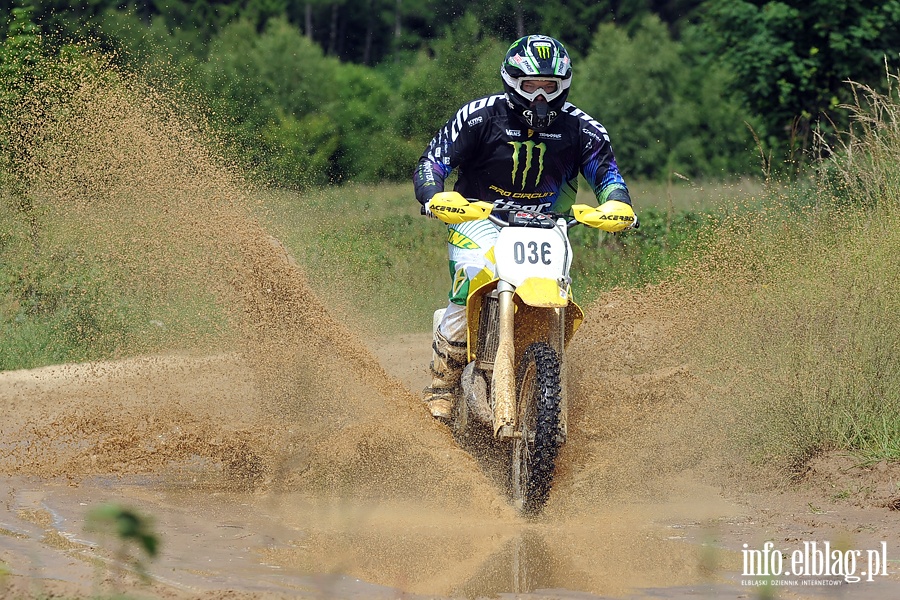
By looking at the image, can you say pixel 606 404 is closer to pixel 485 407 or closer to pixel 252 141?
pixel 485 407

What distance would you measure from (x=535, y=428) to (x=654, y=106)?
4376 cm

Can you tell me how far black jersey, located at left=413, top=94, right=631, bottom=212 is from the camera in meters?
6.89

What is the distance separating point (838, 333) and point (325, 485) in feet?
10.3

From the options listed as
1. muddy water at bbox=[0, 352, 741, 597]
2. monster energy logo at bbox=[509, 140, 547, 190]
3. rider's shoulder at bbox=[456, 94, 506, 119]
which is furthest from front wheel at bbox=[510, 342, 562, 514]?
rider's shoulder at bbox=[456, 94, 506, 119]

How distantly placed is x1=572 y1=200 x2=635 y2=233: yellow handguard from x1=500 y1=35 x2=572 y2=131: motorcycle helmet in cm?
72

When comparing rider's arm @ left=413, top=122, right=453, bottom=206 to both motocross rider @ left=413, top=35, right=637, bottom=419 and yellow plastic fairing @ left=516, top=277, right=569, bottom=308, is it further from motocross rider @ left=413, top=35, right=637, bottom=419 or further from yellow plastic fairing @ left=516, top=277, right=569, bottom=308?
yellow plastic fairing @ left=516, top=277, right=569, bottom=308

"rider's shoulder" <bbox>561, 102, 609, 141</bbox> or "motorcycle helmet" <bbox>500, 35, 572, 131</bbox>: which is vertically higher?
"motorcycle helmet" <bbox>500, 35, 572, 131</bbox>

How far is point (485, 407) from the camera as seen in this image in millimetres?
6492

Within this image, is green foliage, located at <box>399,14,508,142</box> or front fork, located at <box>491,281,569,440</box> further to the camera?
green foliage, located at <box>399,14,508,142</box>

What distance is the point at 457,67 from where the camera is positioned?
18094 millimetres

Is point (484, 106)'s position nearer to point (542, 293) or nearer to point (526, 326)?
point (526, 326)

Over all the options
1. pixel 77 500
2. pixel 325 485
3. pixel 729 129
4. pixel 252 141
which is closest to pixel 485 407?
pixel 325 485

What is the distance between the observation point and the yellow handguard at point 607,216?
617cm

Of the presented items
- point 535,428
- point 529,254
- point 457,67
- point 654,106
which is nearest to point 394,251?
point 457,67
